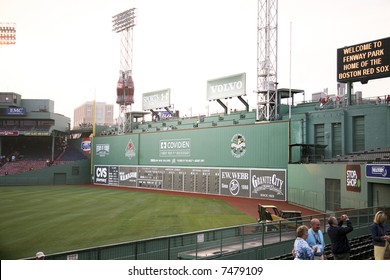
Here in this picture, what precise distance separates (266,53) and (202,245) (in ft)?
97.0

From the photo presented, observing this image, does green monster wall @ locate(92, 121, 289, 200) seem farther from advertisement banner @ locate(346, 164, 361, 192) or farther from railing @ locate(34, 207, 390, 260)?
railing @ locate(34, 207, 390, 260)

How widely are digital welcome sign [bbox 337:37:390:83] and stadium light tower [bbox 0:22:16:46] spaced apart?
21923 millimetres

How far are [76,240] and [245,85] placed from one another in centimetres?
2644

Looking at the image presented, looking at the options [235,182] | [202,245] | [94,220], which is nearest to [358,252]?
[202,245]

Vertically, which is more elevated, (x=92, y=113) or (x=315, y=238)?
(x=92, y=113)

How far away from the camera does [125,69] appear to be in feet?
176

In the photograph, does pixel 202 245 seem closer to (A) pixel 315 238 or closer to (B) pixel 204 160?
(A) pixel 315 238

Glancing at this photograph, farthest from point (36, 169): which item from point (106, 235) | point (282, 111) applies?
point (106, 235)

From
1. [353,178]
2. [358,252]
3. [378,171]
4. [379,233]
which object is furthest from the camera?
[353,178]

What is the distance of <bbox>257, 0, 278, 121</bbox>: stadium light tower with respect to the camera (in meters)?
35.0

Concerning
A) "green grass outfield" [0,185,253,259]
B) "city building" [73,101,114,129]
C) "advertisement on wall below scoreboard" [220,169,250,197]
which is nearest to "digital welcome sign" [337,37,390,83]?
"advertisement on wall below scoreboard" [220,169,250,197]

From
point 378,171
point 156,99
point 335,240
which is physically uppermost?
point 156,99

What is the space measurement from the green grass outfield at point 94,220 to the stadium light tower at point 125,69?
2350cm
